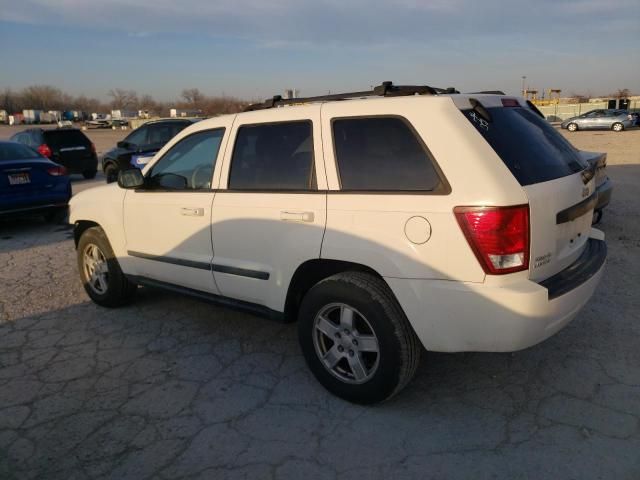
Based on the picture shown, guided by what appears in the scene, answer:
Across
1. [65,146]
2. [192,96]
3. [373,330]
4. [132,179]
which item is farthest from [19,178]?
[192,96]

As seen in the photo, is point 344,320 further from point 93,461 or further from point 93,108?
point 93,108

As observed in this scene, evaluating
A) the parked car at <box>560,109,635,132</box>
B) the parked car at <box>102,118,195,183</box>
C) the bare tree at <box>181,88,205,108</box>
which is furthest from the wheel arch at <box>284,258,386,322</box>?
the bare tree at <box>181,88,205,108</box>

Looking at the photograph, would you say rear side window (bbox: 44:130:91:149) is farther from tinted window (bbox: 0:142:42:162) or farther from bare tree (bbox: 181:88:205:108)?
bare tree (bbox: 181:88:205:108)

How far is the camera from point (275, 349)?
13.2 ft

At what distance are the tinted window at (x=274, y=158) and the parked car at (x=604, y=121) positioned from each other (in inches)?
1399

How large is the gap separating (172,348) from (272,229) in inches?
57.4

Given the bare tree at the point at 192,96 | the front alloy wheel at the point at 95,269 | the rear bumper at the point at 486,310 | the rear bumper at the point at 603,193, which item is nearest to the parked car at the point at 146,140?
the front alloy wheel at the point at 95,269

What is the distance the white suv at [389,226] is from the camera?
8.72 feet

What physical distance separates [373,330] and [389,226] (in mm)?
615

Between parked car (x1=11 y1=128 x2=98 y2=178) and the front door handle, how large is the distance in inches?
479

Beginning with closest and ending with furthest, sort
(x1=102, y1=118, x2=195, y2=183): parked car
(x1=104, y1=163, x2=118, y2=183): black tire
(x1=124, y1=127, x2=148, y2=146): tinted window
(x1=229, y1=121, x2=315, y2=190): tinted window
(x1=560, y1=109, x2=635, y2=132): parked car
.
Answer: (x1=229, y1=121, x2=315, y2=190): tinted window
(x1=102, y1=118, x2=195, y2=183): parked car
(x1=124, y1=127, x2=148, y2=146): tinted window
(x1=104, y1=163, x2=118, y2=183): black tire
(x1=560, y1=109, x2=635, y2=132): parked car

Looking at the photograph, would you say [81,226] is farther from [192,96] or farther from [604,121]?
[192,96]

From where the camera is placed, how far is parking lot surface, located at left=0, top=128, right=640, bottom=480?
8.74ft

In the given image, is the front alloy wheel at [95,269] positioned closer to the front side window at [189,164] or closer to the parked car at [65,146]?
the front side window at [189,164]
